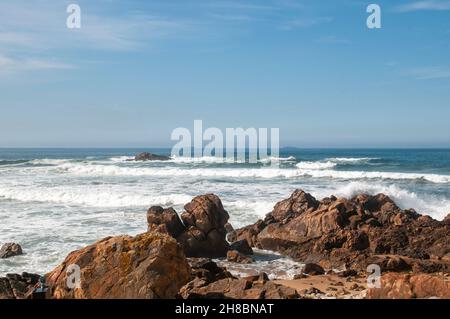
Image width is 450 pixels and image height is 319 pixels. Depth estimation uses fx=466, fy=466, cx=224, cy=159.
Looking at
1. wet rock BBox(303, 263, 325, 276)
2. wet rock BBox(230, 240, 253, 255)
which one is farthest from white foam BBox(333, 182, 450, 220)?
wet rock BBox(303, 263, 325, 276)

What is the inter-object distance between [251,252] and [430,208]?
34.9ft

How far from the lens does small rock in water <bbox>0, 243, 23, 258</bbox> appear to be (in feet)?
41.9

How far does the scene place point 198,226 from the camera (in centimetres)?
1388

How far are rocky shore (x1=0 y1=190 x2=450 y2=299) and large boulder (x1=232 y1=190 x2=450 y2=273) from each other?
28mm

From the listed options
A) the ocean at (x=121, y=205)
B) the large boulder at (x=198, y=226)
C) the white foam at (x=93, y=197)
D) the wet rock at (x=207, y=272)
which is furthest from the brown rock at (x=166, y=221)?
the white foam at (x=93, y=197)

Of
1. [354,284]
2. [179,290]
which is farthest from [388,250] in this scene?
[179,290]

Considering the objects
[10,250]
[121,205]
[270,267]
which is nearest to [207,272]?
[270,267]

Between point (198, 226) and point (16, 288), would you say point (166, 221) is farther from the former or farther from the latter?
point (16, 288)

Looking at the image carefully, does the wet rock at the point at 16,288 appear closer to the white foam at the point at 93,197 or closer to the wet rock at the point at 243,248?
the wet rock at the point at 243,248

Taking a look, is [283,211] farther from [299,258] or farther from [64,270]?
[64,270]

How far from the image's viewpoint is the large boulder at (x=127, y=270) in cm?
670

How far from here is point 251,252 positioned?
13.7 meters
